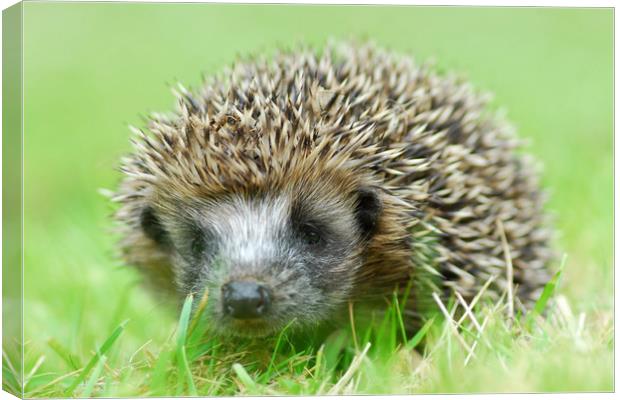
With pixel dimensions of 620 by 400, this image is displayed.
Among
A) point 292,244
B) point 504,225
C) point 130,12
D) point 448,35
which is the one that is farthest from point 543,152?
point 292,244

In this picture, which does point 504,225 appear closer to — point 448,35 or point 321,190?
point 321,190

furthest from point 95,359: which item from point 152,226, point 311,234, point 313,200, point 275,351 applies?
point 313,200

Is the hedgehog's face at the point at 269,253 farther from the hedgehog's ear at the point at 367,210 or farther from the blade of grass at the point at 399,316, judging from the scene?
the blade of grass at the point at 399,316

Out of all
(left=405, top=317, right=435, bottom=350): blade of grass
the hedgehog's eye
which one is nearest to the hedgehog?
the hedgehog's eye

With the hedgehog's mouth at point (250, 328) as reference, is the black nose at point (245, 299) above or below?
above

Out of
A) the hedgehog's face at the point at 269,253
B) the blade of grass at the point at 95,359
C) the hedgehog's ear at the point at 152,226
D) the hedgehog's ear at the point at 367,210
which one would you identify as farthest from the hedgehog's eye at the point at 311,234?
the blade of grass at the point at 95,359
